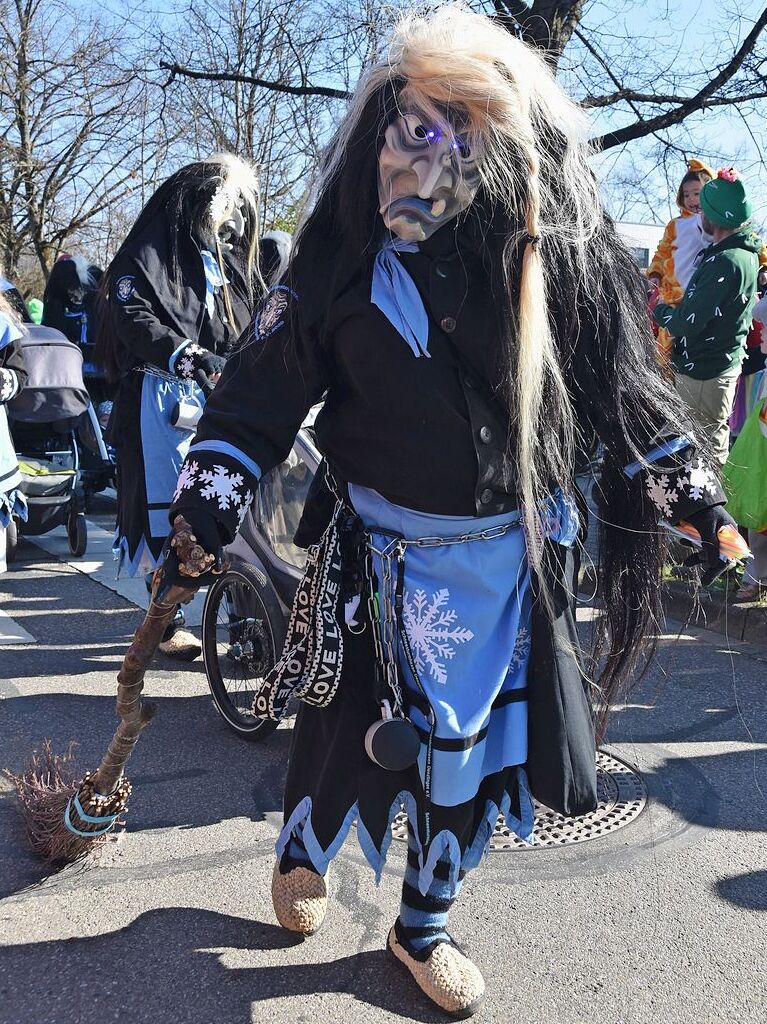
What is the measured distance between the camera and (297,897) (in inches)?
90.4

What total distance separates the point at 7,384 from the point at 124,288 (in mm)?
577

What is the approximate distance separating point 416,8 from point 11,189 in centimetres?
1423

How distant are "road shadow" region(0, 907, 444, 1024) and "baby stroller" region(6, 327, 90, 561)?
144 inches

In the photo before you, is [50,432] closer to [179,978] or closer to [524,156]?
[179,978]

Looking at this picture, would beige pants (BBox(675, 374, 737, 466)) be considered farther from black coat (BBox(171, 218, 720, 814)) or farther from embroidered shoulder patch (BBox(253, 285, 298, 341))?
embroidered shoulder patch (BBox(253, 285, 298, 341))

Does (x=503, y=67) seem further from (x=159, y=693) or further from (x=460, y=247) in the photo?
(x=159, y=693)

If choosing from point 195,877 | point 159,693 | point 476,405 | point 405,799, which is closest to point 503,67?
point 476,405

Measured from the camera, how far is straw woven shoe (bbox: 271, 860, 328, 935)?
229cm

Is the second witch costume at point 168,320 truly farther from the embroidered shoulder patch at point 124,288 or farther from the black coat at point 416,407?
the black coat at point 416,407

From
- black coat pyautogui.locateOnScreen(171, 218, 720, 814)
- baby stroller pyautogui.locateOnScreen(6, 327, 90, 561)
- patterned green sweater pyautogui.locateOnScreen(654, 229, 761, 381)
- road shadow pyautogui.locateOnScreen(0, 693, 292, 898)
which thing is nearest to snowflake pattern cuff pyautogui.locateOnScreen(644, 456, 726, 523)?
black coat pyautogui.locateOnScreen(171, 218, 720, 814)

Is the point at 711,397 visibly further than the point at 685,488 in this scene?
Yes

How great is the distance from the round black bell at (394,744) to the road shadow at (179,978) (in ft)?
2.03

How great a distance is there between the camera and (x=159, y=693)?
3.97 meters

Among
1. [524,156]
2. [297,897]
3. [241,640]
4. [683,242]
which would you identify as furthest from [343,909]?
[683,242]
